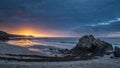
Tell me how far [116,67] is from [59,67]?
457 cm

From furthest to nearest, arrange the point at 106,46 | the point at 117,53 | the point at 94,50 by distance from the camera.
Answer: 1. the point at 106,46
2. the point at 94,50
3. the point at 117,53

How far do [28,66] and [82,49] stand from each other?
741 inches

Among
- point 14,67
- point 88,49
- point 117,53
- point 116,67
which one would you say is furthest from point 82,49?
point 14,67

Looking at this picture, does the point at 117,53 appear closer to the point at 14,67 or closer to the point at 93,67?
the point at 93,67

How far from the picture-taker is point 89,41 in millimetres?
34312

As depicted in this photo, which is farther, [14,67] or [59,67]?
[59,67]

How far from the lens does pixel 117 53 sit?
2502cm

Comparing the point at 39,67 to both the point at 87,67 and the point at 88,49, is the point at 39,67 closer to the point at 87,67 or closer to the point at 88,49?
the point at 87,67

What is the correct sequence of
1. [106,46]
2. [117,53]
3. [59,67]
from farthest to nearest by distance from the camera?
[106,46] < [117,53] < [59,67]

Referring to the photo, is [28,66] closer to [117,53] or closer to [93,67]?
[93,67]

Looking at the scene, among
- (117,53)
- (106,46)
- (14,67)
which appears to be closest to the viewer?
(14,67)

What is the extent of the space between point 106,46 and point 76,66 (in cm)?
1972

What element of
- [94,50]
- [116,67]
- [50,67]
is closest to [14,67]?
[50,67]

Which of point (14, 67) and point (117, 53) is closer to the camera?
point (14, 67)
